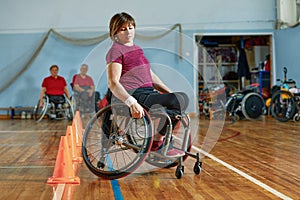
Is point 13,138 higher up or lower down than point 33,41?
lower down

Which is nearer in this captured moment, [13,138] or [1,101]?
[13,138]

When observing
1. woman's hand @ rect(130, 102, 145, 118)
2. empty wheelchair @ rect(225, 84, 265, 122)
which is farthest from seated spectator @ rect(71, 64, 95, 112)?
woman's hand @ rect(130, 102, 145, 118)

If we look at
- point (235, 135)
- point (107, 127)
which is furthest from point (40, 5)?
point (107, 127)

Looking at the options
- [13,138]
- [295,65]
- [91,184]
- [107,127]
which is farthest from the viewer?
[295,65]

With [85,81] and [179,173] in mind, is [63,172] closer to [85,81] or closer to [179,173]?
[179,173]

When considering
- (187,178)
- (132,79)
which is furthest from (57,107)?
(187,178)

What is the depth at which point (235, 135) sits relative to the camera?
17.6 ft

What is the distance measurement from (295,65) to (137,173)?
241 inches

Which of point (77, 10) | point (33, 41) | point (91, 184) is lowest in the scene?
point (91, 184)

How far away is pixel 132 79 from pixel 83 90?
576cm

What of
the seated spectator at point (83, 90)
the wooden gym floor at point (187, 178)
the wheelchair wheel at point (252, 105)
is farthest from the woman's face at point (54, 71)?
the wooden gym floor at point (187, 178)

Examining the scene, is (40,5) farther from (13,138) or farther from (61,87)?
(13,138)

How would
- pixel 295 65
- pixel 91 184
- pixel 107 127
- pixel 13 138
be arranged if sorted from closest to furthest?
pixel 91 184
pixel 107 127
pixel 13 138
pixel 295 65

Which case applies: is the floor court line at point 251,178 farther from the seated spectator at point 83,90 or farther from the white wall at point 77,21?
the white wall at point 77,21
